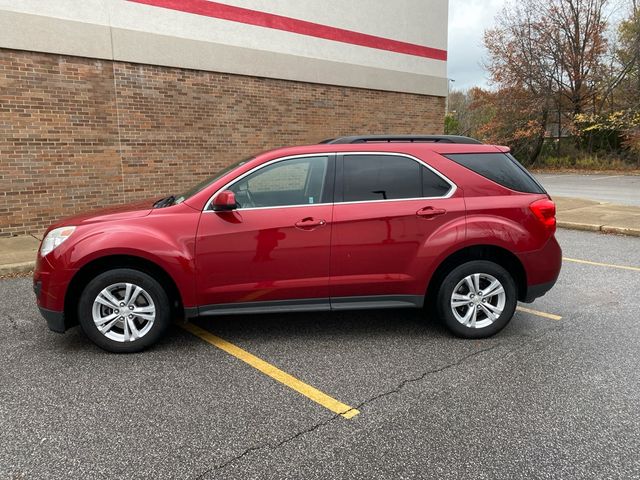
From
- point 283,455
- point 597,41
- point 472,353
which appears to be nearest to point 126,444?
point 283,455

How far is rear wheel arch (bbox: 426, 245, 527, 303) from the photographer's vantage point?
426cm

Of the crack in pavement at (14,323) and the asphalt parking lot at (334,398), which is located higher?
the crack in pavement at (14,323)

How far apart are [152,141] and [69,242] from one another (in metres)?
6.64

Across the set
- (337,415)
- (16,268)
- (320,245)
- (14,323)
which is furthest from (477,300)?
(16,268)

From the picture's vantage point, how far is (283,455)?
2652 millimetres

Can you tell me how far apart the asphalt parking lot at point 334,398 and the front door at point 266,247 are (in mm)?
478

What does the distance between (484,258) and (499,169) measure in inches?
31.6

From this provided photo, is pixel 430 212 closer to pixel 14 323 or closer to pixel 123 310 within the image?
pixel 123 310

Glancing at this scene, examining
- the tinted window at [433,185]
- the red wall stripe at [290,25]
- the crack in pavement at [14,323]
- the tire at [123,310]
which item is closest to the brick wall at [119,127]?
the red wall stripe at [290,25]

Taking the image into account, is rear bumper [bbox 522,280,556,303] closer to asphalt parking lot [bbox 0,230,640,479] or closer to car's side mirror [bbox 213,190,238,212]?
asphalt parking lot [bbox 0,230,640,479]

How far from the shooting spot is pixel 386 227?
409 cm

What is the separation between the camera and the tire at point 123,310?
3.86m

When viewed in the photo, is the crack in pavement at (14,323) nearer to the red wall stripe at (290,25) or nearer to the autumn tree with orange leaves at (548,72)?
the red wall stripe at (290,25)

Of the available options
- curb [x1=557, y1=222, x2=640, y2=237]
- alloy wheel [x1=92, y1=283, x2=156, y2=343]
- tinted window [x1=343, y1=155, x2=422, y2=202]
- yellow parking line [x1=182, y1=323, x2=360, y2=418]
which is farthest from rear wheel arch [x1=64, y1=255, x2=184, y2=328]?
curb [x1=557, y1=222, x2=640, y2=237]
